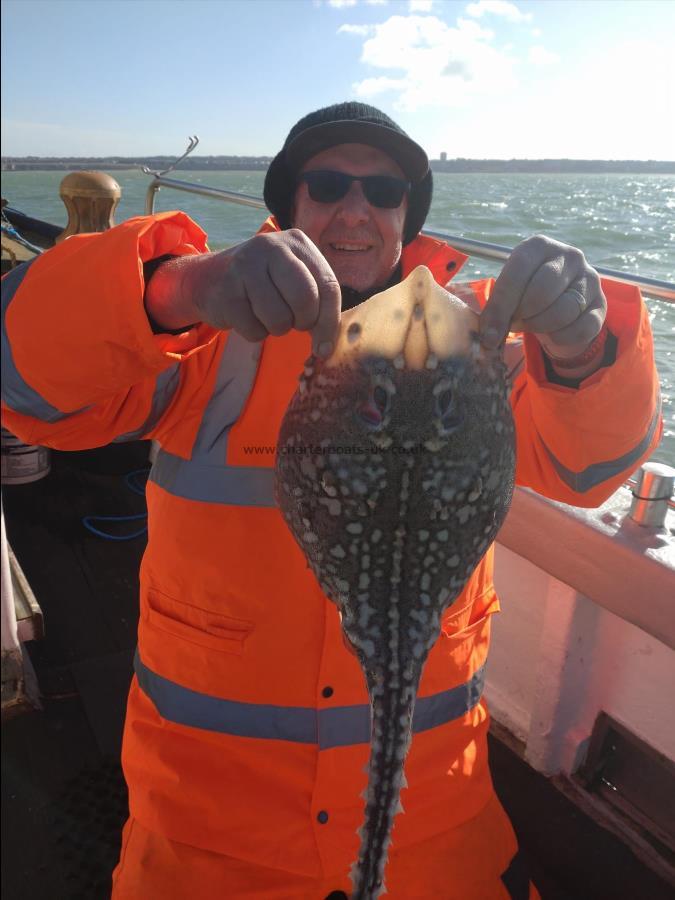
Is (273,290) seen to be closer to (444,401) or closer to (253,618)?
(444,401)

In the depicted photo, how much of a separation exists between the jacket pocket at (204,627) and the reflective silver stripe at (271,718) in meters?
0.18

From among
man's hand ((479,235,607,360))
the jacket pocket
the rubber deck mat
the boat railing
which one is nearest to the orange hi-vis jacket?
the jacket pocket

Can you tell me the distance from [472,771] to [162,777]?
1032 millimetres

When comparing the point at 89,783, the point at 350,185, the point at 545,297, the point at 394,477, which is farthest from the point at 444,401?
the point at 89,783

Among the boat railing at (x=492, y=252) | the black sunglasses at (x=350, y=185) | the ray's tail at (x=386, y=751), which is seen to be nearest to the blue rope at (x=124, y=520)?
the boat railing at (x=492, y=252)

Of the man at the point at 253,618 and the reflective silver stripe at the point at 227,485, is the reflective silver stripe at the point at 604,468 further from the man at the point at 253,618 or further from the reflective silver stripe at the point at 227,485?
the reflective silver stripe at the point at 227,485

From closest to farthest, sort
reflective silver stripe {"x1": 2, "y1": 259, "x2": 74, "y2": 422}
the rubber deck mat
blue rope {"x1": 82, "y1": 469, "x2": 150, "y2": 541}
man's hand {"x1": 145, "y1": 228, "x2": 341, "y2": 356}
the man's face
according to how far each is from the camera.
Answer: man's hand {"x1": 145, "y1": 228, "x2": 341, "y2": 356}, reflective silver stripe {"x1": 2, "y1": 259, "x2": 74, "y2": 422}, the man's face, the rubber deck mat, blue rope {"x1": 82, "y1": 469, "x2": 150, "y2": 541}

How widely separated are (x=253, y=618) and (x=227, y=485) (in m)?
0.42

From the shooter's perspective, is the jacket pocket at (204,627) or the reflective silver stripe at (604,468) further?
the jacket pocket at (204,627)

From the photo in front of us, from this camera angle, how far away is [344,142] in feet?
8.07

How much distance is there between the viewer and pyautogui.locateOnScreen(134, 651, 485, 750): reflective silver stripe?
2.04m

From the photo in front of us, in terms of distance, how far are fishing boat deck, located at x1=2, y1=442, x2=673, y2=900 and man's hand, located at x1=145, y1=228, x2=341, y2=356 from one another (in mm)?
2431

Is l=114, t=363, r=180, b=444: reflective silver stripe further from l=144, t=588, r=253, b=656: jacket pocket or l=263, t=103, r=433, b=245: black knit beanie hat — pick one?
l=263, t=103, r=433, b=245: black knit beanie hat

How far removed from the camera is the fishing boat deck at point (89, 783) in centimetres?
262
